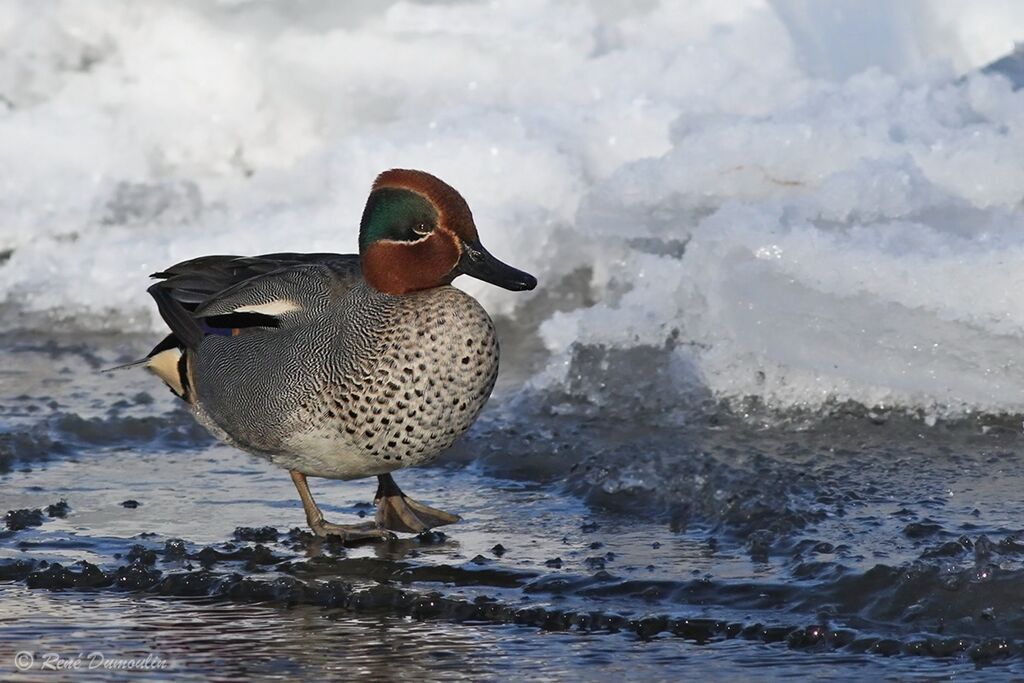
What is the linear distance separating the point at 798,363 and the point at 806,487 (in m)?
0.96

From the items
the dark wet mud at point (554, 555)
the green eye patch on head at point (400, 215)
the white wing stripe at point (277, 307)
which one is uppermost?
the green eye patch on head at point (400, 215)

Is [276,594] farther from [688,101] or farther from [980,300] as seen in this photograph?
[688,101]

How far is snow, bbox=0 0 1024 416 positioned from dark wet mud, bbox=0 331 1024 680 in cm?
36

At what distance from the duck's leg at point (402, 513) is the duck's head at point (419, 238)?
608 millimetres

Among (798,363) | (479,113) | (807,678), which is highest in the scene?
(479,113)

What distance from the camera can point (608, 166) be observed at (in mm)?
7660

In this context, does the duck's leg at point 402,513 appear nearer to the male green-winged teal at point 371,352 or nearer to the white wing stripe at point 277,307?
the male green-winged teal at point 371,352

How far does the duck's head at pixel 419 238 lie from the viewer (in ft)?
14.5

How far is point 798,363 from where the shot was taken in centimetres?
555

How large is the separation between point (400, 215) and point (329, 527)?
0.90m

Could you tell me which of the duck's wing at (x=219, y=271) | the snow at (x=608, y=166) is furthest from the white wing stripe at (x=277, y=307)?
the snow at (x=608, y=166)

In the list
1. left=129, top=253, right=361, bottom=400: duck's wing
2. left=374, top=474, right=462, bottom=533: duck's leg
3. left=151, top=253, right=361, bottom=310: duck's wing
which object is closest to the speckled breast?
left=129, top=253, right=361, bottom=400: duck's wing

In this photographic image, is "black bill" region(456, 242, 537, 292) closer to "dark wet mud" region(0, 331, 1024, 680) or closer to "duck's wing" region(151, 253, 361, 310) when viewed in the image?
"duck's wing" region(151, 253, 361, 310)

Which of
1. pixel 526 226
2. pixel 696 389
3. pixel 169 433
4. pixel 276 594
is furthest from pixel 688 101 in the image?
pixel 276 594
